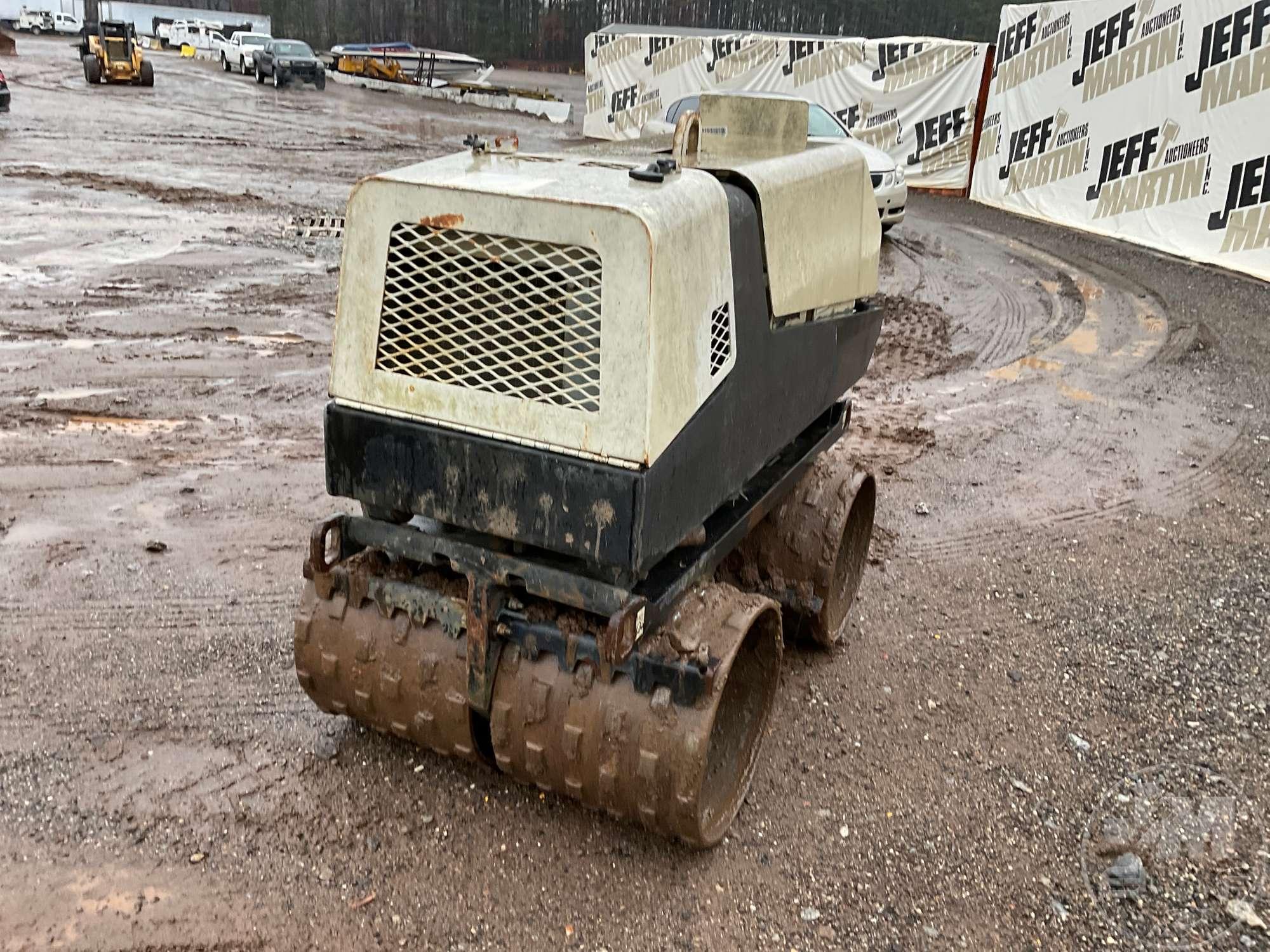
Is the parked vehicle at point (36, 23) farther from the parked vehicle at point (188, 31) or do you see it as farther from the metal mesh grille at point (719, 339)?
the metal mesh grille at point (719, 339)

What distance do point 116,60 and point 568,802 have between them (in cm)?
3416

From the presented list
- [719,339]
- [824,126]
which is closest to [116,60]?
[824,126]

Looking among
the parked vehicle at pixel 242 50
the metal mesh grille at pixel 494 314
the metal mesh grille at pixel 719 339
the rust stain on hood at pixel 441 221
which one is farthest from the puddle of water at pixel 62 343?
the parked vehicle at pixel 242 50

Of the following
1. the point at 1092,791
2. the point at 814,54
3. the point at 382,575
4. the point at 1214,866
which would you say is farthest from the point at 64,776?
the point at 814,54

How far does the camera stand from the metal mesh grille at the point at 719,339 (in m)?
2.70

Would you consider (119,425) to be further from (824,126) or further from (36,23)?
(36,23)

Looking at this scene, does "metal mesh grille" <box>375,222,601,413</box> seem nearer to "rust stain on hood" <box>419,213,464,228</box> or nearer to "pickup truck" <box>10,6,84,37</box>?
"rust stain on hood" <box>419,213,464,228</box>

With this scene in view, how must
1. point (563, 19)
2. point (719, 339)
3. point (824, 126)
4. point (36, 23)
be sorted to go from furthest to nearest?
point (36, 23)
point (563, 19)
point (824, 126)
point (719, 339)

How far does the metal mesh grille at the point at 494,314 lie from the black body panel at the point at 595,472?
17 cm

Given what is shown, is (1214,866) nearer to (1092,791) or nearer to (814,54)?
(1092,791)

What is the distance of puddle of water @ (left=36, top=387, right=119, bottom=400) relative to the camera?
6219 mm

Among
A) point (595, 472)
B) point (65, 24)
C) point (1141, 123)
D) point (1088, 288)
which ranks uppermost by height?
point (65, 24)

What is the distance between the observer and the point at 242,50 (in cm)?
3697

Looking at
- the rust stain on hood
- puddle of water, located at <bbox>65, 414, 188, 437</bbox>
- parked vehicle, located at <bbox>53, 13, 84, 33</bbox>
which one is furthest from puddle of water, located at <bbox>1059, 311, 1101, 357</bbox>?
parked vehicle, located at <bbox>53, 13, 84, 33</bbox>
